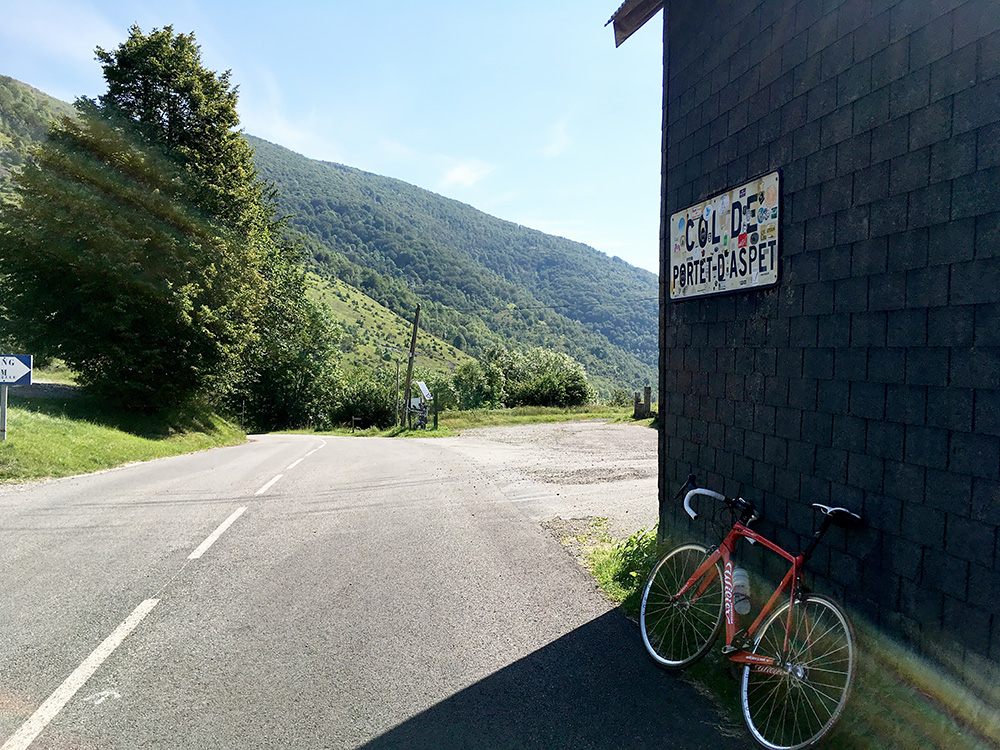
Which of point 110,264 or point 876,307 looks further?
point 110,264

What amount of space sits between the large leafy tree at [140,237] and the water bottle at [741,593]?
22.2 metres

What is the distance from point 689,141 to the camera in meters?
5.81

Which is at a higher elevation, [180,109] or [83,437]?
[180,109]

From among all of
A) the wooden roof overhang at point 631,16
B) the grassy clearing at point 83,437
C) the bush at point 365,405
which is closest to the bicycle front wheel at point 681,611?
the wooden roof overhang at point 631,16

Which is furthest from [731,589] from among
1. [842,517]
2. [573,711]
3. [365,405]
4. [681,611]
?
[365,405]

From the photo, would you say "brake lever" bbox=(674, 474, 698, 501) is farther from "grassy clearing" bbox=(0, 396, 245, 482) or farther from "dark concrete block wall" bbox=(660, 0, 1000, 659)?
"grassy clearing" bbox=(0, 396, 245, 482)

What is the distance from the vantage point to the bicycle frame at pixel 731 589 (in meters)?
3.50

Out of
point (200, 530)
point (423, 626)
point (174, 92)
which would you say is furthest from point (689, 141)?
point (174, 92)

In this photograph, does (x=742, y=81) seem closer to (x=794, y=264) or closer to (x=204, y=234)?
(x=794, y=264)

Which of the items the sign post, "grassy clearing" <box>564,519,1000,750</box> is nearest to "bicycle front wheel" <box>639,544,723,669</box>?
"grassy clearing" <box>564,519,1000,750</box>

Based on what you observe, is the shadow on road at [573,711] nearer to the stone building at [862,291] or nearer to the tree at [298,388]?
the stone building at [862,291]

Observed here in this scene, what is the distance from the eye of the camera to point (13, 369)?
1274 centimetres

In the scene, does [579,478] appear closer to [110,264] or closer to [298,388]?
[110,264]

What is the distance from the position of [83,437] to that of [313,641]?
49.6ft
